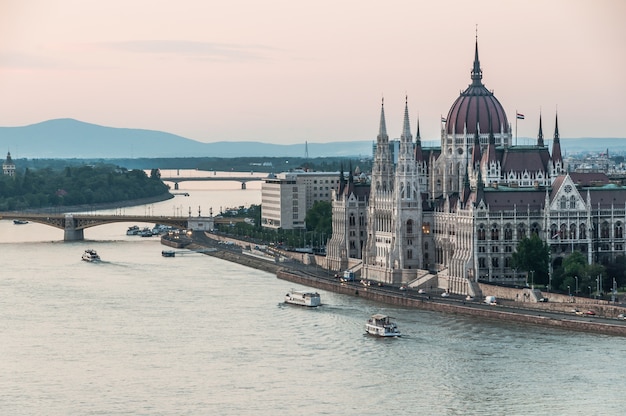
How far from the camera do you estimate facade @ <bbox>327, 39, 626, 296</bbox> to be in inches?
3883

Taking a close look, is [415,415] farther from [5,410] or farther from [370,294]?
[370,294]

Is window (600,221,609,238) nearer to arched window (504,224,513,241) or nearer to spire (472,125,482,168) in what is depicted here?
arched window (504,224,513,241)

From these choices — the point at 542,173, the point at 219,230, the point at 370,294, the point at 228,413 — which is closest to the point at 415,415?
the point at 228,413

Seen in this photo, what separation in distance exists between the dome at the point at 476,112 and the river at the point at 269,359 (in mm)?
18238

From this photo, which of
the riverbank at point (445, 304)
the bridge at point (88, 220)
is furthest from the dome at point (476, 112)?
the bridge at point (88, 220)

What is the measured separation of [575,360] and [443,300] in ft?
63.3

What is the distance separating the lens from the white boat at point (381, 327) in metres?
82.6

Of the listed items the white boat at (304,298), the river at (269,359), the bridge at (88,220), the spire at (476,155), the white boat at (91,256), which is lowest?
the river at (269,359)

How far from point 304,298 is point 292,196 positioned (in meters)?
59.1

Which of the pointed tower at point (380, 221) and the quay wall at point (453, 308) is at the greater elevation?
the pointed tower at point (380, 221)

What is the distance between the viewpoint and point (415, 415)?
216ft

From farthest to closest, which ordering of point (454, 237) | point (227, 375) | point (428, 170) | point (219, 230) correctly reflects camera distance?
point (219, 230)
point (428, 170)
point (454, 237)
point (227, 375)

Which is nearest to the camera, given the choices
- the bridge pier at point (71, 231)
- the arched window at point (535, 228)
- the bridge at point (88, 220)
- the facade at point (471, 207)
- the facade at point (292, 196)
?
the facade at point (471, 207)

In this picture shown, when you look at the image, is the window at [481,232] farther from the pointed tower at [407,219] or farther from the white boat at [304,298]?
the white boat at [304,298]
